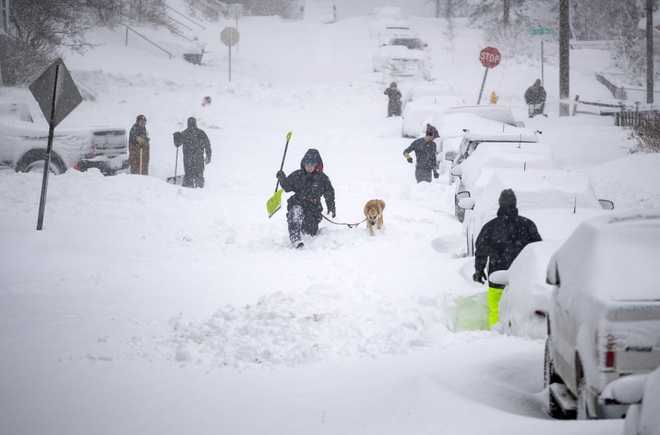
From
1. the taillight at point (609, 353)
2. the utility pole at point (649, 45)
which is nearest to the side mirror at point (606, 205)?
the taillight at point (609, 353)

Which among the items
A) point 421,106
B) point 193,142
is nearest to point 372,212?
point 193,142

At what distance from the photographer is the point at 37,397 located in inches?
216

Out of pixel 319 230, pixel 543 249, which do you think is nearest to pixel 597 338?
pixel 543 249

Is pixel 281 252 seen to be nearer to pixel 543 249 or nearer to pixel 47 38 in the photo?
pixel 543 249

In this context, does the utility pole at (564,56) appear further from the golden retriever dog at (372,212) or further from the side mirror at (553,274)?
the side mirror at (553,274)

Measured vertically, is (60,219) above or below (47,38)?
below

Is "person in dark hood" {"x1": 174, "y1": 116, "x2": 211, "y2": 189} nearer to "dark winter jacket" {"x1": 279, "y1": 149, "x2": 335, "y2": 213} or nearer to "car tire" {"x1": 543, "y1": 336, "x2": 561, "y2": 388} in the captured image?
"dark winter jacket" {"x1": 279, "y1": 149, "x2": 335, "y2": 213}

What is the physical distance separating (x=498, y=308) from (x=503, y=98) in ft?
98.8

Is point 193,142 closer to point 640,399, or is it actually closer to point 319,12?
point 640,399

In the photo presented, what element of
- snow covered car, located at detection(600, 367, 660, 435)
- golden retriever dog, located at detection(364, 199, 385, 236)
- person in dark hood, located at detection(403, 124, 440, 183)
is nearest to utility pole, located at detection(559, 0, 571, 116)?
person in dark hood, located at detection(403, 124, 440, 183)

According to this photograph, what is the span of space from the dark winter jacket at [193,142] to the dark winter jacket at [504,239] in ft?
34.6

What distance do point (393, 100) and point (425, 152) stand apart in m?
13.0

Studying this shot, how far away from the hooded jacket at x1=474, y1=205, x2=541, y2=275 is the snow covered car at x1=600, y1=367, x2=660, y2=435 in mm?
4983

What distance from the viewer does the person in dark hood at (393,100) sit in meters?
30.1
